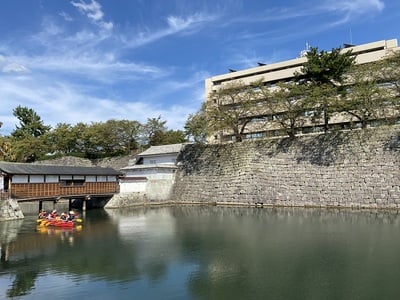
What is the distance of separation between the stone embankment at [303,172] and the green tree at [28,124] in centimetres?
2447

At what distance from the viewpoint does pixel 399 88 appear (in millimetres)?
24422

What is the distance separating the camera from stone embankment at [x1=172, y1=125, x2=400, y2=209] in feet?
72.8

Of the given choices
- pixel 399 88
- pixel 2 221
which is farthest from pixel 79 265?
pixel 399 88

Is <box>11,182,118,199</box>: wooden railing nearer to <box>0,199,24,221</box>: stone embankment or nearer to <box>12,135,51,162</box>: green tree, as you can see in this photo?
A: <box>0,199,24,221</box>: stone embankment

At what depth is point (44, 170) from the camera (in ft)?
75.9

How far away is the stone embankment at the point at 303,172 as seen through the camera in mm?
22203

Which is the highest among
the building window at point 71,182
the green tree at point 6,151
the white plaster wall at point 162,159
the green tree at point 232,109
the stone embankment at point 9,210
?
the green tree at point 232,109

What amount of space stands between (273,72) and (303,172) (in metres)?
25.2

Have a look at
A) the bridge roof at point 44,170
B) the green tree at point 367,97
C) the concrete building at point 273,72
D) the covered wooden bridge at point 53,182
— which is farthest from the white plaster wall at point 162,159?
the green tree at point 367,97

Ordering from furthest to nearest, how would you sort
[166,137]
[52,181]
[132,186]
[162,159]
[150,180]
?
[166,137], [162,159], [150,180], [132,186], [52,181]

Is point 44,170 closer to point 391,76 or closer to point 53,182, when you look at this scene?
point 53,182

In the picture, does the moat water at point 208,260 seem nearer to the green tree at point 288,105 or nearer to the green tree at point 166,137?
the green tree at point 288,105

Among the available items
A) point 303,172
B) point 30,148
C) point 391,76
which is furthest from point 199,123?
point 30,148

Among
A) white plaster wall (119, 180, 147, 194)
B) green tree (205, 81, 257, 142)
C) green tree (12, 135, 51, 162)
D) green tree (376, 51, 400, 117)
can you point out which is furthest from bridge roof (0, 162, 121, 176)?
green tree (376, 51, 400, 117)
